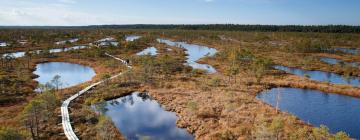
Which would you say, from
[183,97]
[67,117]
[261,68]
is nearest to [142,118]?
[183,97]

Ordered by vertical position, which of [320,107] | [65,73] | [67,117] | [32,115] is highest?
[32,115]

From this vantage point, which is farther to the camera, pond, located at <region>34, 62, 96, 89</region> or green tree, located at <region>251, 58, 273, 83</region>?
pond, located at <region>34, 62, 96, 89</region>

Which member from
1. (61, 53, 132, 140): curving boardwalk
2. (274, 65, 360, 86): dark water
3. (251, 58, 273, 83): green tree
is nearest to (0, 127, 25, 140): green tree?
(61, 53, 132, 140): curving boardwalk

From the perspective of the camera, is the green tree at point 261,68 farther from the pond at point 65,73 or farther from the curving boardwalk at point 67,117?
the pond at point 65,73

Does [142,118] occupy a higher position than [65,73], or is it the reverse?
[65,73]

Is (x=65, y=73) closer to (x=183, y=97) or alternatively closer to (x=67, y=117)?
(x=183, y=97)

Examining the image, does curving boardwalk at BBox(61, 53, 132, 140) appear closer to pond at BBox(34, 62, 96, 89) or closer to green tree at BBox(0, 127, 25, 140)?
green tree at BBox(0, 127, 25, 140)

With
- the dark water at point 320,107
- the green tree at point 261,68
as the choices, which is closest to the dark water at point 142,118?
the dark water at point 320,107
